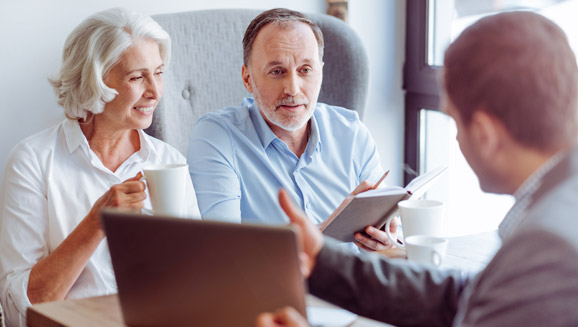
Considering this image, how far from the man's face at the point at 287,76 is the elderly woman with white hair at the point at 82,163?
31 centimetres

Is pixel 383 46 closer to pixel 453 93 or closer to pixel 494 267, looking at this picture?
pixel 453 93

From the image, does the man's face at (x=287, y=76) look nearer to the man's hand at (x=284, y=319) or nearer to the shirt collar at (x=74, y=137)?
the shirt collar at (x=74, y=137)

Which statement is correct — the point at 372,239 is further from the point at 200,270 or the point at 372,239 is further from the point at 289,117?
the point at 200,270

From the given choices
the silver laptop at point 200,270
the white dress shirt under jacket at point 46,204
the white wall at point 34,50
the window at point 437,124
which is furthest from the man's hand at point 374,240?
the window at point 437,124

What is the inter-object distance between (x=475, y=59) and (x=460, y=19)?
215 centimetres

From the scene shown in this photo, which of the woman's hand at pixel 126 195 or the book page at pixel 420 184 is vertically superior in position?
the woman's hand at pixel 126 195

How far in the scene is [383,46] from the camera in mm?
3170

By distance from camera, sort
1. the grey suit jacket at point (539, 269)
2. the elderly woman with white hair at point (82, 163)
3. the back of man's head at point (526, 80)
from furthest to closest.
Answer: the elderly woman with white hair at point (82, 163)
the back of man's head at point (526, 80)
the grey suit jacket at point (539, 269)

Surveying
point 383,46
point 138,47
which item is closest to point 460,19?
point 383,46

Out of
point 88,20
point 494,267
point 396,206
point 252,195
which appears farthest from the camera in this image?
point 252,195

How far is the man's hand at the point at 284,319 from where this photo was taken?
→ 93cm

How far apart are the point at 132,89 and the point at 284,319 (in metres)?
1.11

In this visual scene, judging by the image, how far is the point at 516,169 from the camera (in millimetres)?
952

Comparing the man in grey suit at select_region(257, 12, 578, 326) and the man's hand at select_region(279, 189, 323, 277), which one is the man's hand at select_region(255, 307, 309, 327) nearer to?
the man in grey suit at select_region(257, 12, 578, 326)
